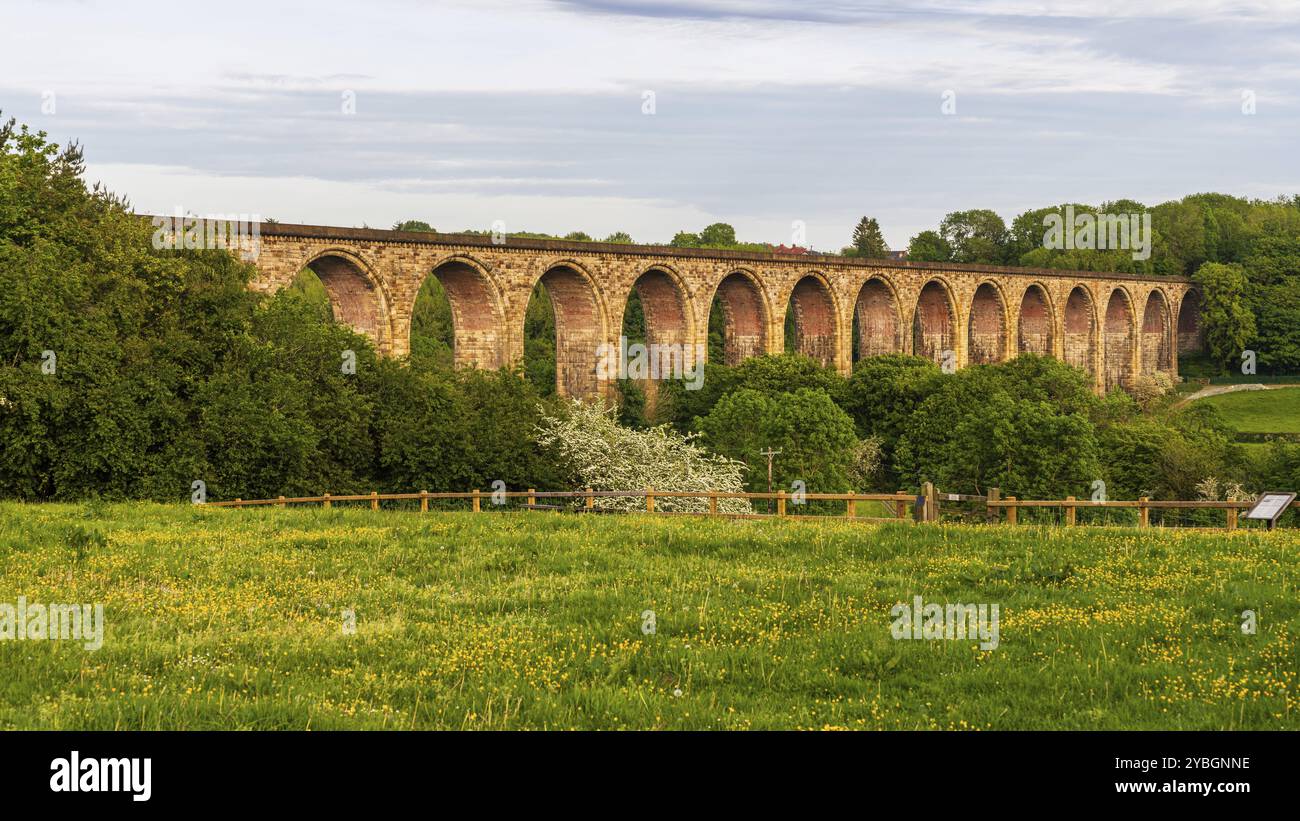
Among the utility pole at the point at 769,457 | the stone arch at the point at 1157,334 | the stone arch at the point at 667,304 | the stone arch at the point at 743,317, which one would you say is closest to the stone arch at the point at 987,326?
the stone arch at the point at 743,317

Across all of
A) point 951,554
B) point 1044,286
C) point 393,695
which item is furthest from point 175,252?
point 1044,286

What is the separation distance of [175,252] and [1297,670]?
33.4 m

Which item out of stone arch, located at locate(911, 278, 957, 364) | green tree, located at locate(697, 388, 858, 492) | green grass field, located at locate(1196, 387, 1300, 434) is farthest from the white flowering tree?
green grass field, located at locate(1196, 387, 1300, 434)

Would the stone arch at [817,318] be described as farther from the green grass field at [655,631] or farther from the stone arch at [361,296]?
the green grass field at [655,631]

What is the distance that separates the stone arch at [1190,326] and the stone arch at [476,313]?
284ft

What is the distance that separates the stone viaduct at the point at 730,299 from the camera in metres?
53.5

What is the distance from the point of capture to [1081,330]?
105m

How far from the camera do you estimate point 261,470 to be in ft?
114

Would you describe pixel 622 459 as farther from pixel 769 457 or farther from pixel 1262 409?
pixel 1262 409

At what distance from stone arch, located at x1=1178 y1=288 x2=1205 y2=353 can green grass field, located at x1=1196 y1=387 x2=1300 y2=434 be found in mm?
14276

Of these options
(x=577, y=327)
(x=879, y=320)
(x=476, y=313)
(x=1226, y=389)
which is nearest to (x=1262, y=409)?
(x=1226, y=389)

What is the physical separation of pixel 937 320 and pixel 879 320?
811 centimetres

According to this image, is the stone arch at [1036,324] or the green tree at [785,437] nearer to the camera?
the green tree at [785,437]

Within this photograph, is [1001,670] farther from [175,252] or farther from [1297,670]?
[175,252]
